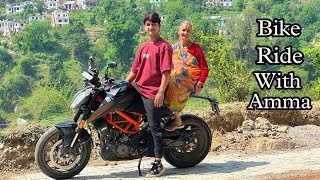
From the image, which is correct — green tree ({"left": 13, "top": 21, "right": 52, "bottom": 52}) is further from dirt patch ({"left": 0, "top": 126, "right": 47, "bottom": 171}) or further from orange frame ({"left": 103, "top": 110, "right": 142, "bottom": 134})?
orange frame ({"left": 103, "top": 110, "right": 142, "bottom": 134})

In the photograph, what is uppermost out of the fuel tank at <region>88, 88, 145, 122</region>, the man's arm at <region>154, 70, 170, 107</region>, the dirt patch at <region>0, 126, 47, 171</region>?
the man's arm at <region>154, 70, 170, 107</region>

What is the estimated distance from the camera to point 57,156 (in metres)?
5.78

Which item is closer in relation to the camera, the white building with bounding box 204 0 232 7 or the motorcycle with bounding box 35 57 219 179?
the motorcycle with bounding box 35 57 219 179

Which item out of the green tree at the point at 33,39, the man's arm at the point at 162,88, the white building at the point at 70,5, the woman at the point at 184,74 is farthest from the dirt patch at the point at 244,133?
the white building at the point at 70,5

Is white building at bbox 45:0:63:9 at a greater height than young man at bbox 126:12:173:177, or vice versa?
white building at bbox 45:0:63:9

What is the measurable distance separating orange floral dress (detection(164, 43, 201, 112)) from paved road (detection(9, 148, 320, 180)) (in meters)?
0.81

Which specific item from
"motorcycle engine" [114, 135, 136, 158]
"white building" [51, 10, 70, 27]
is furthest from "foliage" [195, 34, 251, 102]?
"white building" [51, 10, 70, 27]

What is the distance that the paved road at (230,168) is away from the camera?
600 centimetres

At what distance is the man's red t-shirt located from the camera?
568 centimetres

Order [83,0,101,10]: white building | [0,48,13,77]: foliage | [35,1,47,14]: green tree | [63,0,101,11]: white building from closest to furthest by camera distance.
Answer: [0,48,13,77]: foliage → [35,1,47,14]: green tree → [63,0,101,11]: white building → [83,0,101,10]: white building

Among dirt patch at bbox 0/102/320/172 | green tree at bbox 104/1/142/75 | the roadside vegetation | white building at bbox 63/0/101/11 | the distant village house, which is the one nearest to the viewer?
dirt patch at bbox 0/102/320/172

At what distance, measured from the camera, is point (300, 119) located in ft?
30.0

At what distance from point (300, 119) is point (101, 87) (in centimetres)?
455

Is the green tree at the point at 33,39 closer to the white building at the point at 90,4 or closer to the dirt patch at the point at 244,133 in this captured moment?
the white building at the point at 90,4
